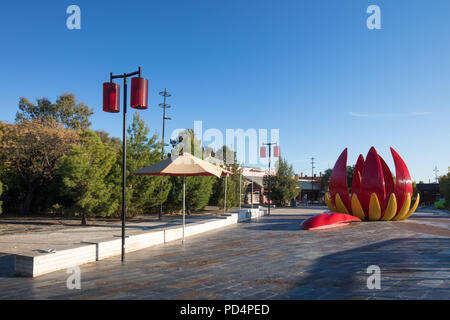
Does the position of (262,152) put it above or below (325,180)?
above

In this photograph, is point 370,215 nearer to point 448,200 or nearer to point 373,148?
point 373,148

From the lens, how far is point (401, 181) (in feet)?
50.1

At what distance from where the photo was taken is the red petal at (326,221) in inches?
523

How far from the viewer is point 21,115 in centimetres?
3644

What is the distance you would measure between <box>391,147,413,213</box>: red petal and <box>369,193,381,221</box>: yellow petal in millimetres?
1357

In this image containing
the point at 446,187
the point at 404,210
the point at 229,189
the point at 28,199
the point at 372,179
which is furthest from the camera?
the point at 446,187

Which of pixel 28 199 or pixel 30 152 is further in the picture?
pixel 28 199

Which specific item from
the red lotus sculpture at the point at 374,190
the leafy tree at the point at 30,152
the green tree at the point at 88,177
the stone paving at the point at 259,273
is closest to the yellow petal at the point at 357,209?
the red lotus sculpture at the point at 374,190

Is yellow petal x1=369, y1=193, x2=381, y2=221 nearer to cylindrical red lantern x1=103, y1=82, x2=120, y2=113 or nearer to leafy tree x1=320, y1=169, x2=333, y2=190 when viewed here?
cylindrical red lantern x1=103, y1=82, x2=120, y2=113

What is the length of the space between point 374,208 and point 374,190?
89 cm

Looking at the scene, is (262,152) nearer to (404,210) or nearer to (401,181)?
(401,181)

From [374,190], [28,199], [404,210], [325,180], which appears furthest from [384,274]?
[325,180]

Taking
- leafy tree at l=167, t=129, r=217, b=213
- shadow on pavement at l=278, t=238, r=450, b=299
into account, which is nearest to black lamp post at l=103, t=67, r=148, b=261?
shadow on pavement at l=278, t=238, r=450, b=299

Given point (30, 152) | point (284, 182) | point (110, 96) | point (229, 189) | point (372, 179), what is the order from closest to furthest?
point (110, 96), point (372, 179), point (30, 152), point (229, 189), point (284, 182)
